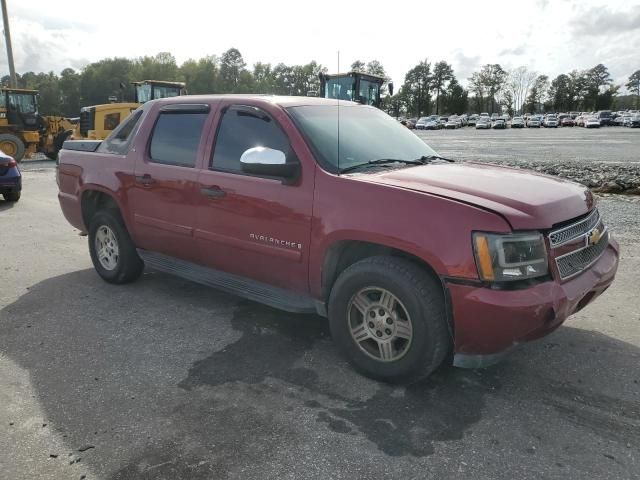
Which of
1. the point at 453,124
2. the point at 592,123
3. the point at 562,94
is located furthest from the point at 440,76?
the point at 592,123

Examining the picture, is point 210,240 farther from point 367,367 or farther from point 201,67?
point 201,67

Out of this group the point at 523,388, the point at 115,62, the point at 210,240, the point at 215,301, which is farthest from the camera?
the point at 115,62

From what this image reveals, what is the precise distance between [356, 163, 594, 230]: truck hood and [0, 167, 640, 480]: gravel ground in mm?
1083

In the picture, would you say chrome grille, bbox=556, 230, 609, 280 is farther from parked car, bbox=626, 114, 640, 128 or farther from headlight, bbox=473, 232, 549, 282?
parked car, bbox=626, 114, 640, 128

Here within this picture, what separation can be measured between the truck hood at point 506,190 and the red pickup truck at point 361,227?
0.05 ft

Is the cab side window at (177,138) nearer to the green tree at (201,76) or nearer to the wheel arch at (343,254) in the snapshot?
→ the wheel arch at (343,254)

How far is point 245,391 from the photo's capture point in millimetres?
3271

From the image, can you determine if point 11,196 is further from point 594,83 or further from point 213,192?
point 594,83

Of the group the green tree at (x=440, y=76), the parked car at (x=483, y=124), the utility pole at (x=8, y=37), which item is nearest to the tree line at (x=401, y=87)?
the green tree at (x=440, y=76)

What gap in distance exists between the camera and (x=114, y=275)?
5266 mm

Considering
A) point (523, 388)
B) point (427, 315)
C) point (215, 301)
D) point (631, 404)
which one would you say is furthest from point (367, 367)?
point (215, 301)

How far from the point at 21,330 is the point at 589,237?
431 centimetres

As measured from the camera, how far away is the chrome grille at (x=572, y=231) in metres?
3.02

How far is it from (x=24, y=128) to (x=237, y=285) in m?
21.0
